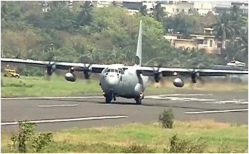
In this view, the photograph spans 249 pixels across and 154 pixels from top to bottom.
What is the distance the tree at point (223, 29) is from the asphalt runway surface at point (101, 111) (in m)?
3.51

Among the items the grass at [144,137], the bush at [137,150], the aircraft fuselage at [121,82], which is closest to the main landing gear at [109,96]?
the aircraft fuselage at [121,82]

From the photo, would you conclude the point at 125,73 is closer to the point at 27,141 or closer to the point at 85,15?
the point at 85,15

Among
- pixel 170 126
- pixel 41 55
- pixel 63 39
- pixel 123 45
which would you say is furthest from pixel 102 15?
pixel 170 126

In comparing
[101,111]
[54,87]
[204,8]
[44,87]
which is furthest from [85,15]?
[54,87]

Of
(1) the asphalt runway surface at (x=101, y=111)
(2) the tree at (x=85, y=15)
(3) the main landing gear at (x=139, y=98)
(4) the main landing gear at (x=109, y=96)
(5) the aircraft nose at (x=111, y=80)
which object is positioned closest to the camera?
(1) the asphalt runway surface at (x=101, y=111)

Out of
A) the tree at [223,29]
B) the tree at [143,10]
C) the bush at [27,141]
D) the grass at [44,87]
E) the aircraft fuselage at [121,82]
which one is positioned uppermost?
the tree at [143,10]

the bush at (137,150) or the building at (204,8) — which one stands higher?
the building at (204,8)

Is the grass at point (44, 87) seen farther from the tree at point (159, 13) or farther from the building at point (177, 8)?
the tree at point (159, 13)

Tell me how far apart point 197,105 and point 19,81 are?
12.1 m

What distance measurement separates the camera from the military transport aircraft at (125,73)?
131ft

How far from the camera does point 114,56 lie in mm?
41219

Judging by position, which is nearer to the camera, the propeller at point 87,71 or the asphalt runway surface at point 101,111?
the asphalt runway surface at point 101,111

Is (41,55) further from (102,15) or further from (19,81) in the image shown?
(102,15)

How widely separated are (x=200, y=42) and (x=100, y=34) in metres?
6.25
